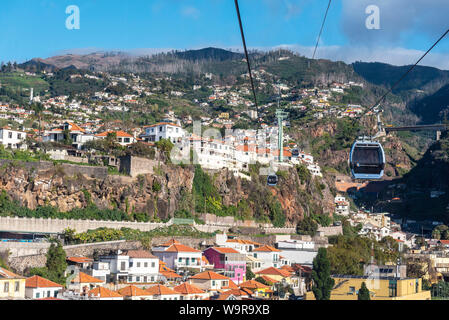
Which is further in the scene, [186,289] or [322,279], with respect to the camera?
[322,279]

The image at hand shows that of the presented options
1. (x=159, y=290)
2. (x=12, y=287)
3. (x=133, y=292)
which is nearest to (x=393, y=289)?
(x=159, y=290)

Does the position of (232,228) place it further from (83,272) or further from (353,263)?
(83,272)

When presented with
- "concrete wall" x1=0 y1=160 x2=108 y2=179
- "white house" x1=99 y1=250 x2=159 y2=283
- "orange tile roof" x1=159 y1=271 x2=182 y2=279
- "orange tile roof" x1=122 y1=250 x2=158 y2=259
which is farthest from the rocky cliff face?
"orange tile roof" x1=159 y1=271 x2=182 y2=279

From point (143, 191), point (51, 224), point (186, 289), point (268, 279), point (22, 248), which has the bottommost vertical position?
point (268, 279)

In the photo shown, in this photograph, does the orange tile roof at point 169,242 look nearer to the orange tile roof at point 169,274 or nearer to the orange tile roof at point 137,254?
the orange tile roof at point 137,254

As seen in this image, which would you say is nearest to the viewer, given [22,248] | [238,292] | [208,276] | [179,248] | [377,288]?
[238,292]

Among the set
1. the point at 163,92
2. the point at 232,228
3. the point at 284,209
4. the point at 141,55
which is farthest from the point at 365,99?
the point at 232,228

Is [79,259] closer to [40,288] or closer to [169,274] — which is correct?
[169,274]
